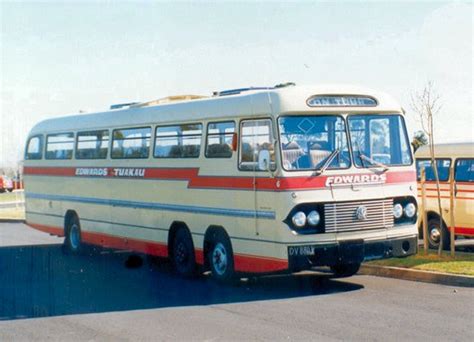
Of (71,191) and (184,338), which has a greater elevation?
(71,191)

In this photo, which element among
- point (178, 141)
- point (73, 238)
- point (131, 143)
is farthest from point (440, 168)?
point (73, 238)

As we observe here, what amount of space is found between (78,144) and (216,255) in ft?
21.7

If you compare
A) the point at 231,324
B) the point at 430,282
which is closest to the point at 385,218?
the point at 430,282

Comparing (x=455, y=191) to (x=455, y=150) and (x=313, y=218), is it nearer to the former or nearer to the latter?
(x=455, y=150)

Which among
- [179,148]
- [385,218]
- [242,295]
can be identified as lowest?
[242,295]

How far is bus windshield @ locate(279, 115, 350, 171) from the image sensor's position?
12.6m

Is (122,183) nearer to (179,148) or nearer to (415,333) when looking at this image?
(179,148)

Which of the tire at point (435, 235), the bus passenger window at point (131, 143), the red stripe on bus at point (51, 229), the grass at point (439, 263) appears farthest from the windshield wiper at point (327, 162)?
the red stripe on bus at point (51, 229)

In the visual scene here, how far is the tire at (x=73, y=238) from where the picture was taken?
1959 cm

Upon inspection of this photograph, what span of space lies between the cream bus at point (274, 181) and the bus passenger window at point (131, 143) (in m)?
0.04

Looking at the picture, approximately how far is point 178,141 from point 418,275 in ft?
15.8

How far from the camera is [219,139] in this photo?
46.1 ft

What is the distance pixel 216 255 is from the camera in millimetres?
14141

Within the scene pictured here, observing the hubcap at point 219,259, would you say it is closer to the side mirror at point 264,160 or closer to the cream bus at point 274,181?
the cream bus at point 274,181
